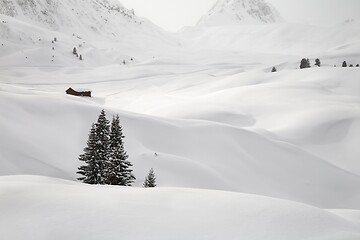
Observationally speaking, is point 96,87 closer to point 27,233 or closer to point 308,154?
point 308,154

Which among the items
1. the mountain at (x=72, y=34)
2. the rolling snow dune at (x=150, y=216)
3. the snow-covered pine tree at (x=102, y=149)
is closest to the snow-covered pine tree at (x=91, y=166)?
the snow-covered pine tree at (x=102, y=149)

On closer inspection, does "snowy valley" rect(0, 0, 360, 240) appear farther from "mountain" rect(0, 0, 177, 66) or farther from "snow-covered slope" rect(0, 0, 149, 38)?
"snow-covered slope" rect(0, 0, 149, 38)

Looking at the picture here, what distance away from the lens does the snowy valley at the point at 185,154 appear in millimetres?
6676

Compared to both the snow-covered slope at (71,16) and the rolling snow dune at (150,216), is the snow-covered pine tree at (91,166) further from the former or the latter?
the snow-covered slope at (71,16)

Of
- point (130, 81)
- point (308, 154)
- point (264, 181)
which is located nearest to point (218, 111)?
point (308, 154)

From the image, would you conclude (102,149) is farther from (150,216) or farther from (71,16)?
(71,16)

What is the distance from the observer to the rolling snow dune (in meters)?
6.23

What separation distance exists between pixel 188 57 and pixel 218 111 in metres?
85.8

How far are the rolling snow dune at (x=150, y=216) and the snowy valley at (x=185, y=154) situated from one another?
3 centimetres

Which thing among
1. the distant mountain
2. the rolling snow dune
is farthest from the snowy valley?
the distant mountain

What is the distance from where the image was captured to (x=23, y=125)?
22.6m

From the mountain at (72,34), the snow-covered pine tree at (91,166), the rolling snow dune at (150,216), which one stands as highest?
the mountain at (72,34)

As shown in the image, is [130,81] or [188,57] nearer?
[130,81]

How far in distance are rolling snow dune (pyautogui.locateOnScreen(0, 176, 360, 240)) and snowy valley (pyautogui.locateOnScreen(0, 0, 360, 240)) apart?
0.10ft
